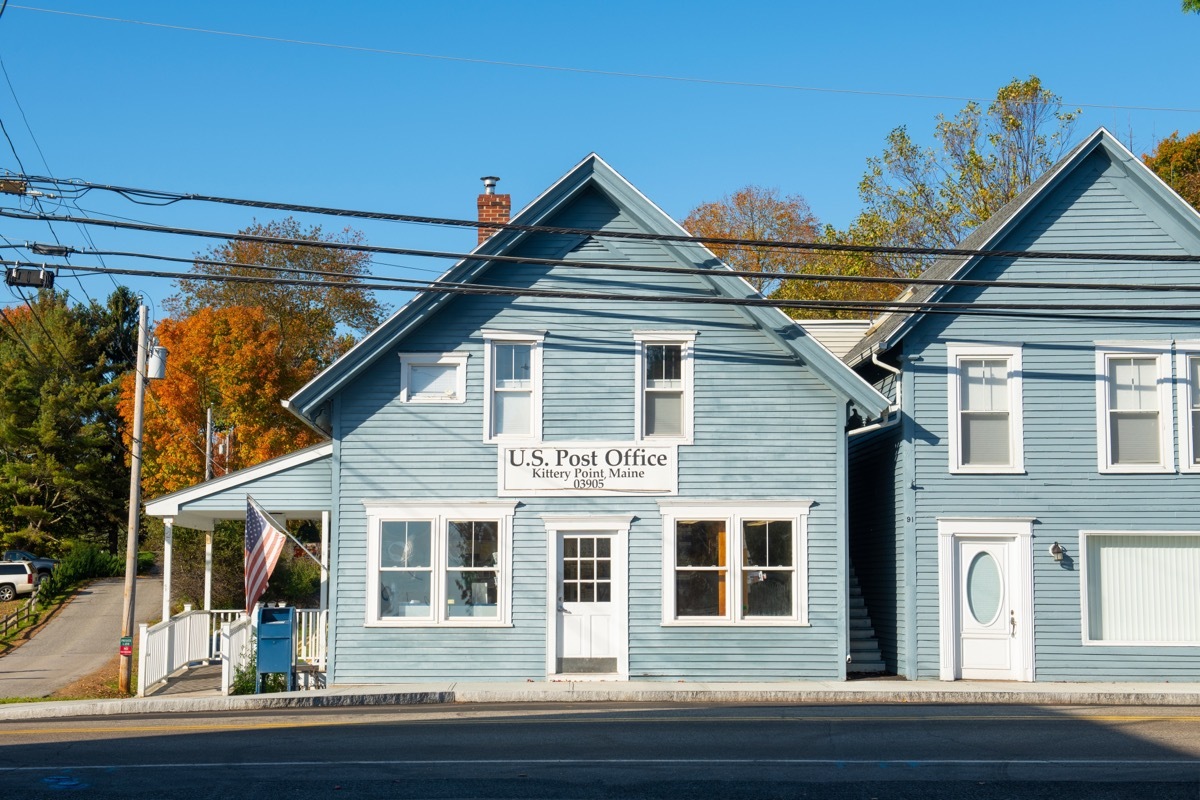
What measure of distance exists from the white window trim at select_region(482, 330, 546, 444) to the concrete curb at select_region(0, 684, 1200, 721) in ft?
13.1

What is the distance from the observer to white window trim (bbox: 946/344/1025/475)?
19906 mm

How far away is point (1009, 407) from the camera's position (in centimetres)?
2006

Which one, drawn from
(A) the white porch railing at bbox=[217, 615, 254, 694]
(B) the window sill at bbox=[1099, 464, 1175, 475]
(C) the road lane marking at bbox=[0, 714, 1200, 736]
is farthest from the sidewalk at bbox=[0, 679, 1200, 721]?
(B) the window sill at bbox=[1099, 464, 1175, 475]

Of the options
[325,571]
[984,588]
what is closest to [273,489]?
[325,571]

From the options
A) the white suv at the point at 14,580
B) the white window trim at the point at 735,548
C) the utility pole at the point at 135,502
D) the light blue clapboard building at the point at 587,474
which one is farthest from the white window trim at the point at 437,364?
the white suv at the point at 14,580

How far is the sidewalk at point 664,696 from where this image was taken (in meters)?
18.1

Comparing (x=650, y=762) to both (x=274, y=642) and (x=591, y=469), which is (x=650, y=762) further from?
(x=274, y=642)

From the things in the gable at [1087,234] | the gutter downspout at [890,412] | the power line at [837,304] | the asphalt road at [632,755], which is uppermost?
the gable at [1087,234]

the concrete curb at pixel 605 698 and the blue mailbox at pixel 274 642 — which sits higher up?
the blue mailbox at pixel 274 642

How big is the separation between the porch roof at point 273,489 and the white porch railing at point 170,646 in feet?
6.68

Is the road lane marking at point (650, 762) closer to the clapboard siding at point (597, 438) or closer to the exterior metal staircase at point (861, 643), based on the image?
the clapboard siding at point (597, 438)

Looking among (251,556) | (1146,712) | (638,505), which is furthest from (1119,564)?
(251,556)

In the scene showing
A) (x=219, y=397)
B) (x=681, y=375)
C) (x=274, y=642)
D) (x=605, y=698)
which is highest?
(x=219, y=397)

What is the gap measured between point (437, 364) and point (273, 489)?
3.51m
